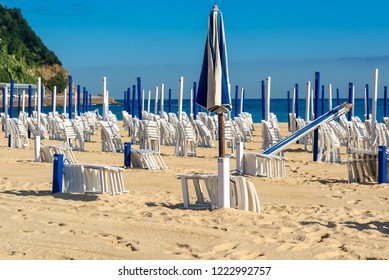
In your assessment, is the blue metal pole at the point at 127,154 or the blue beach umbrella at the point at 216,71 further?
the blue metal pole at the point at 127,154

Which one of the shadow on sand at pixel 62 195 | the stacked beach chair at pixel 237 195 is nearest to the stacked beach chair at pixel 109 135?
the shadow on sand at pixel 62 195

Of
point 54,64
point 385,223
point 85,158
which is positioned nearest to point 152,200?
point 385,223

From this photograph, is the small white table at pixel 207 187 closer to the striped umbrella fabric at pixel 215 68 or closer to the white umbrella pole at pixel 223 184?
the white umbrella pole at pixel 223 184

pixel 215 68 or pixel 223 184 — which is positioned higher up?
pixel 215 68

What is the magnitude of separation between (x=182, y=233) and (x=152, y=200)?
1.96m

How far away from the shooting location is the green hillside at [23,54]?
76750mm

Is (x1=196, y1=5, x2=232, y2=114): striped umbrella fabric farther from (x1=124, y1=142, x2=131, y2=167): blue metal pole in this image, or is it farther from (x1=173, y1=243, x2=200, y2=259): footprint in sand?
(x1=124, y1=142, x2=131, y2=167): blue metal pole

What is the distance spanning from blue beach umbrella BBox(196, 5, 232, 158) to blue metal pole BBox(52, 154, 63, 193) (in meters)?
1.79

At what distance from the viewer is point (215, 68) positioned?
7.29 meters

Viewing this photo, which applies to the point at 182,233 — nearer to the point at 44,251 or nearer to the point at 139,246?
the point at 139,246

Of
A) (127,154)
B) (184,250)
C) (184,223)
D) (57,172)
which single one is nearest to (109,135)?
(127,154)

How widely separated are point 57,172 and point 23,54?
77606 mm

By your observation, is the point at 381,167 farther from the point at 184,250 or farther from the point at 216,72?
the point at 184,250

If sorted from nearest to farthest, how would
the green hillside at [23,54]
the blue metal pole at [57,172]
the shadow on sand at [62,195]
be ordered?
1. the shadow on sand at [62,195]
2. the blue metal pole at [57,172]
3. the green hillside at [23,54]
